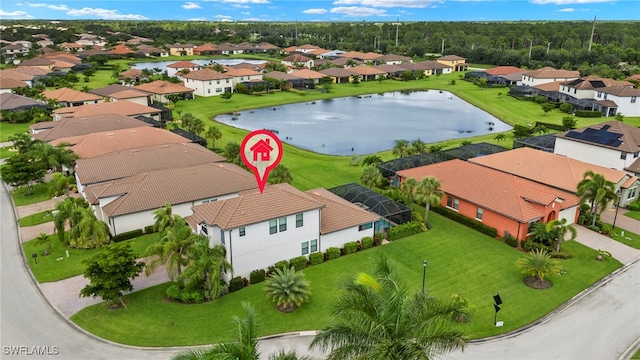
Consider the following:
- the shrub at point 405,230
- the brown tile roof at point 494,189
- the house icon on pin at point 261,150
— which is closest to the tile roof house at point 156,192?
the house icon on pin at point 261,150

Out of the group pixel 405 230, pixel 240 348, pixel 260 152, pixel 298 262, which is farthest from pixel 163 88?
pixel 240 348

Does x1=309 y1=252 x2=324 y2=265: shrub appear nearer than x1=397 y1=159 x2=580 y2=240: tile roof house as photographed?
Yes

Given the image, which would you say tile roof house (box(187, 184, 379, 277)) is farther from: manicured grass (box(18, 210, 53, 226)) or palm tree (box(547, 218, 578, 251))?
manicured grass (box(18, 210, 53, 226))

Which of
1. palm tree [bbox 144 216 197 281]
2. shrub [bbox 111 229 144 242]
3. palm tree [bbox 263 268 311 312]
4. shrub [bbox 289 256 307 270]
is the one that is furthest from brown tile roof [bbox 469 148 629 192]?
shrub [bbox 111 229 144 242]

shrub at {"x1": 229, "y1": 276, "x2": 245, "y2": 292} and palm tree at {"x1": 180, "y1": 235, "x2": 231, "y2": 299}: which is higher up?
palm tree at {"x1": 180, "y1": 235, "x2": 231, "y2": 299}

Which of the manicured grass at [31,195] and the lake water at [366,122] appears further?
the lake water at [366,122]

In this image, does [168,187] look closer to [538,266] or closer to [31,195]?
[31,195]

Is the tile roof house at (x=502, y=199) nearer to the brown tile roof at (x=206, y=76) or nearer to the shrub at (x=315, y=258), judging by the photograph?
the shrub at (x=315, y=258)

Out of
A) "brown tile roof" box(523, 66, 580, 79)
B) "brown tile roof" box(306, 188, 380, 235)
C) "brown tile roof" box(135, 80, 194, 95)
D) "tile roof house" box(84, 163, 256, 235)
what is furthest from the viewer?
"brown tile roof" box(523, 66, 580, 79)
